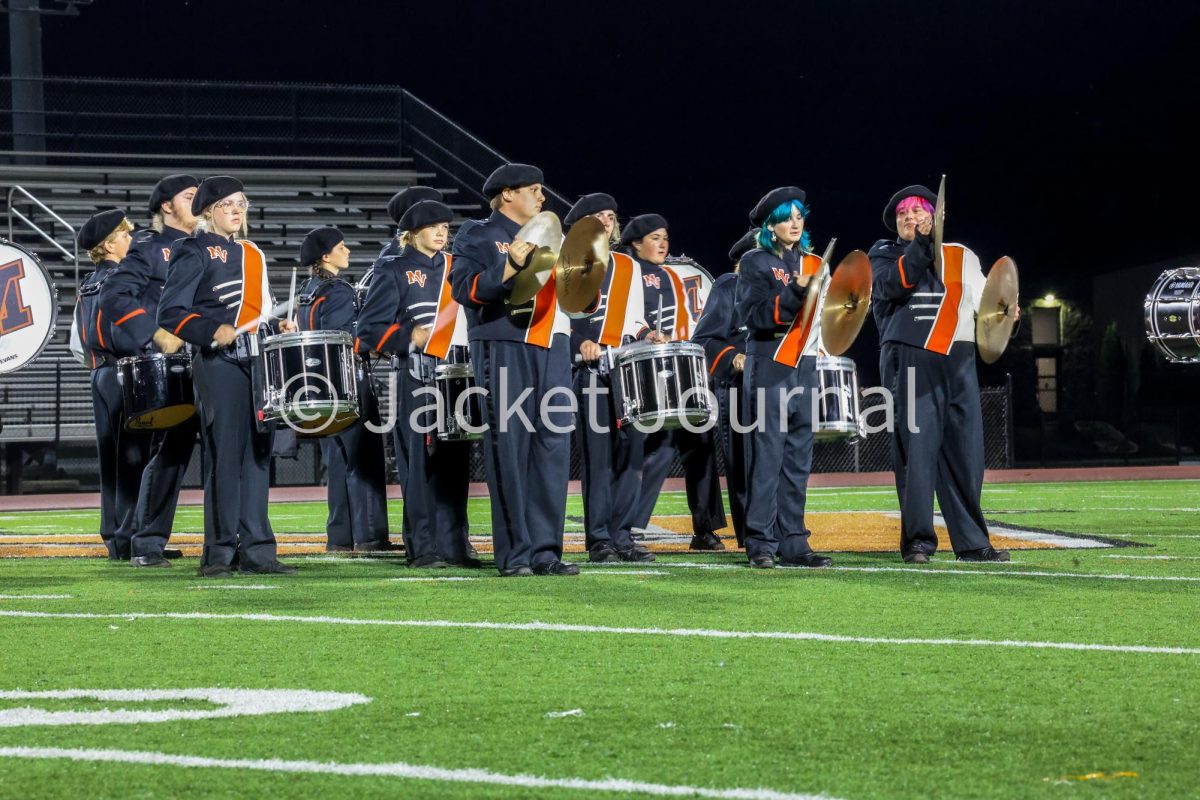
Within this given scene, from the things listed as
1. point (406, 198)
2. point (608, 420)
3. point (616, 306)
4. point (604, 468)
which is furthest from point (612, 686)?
point (406, 198)

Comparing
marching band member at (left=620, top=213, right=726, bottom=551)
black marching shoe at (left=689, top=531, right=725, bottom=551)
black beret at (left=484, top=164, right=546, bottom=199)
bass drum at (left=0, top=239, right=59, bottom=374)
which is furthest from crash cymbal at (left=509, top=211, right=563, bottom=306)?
bass drum at (left=0, top=239, right=59, bottom=374)

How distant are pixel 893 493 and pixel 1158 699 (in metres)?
13.2

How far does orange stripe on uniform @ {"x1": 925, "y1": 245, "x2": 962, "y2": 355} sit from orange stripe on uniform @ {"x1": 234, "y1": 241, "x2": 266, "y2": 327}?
3252 mm

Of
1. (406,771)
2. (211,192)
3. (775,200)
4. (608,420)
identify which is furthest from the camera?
(608,420)

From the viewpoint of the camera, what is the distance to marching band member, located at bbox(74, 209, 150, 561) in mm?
8844

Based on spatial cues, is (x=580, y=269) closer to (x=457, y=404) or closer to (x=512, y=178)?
(x=512, y=178)

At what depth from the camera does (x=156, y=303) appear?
8414 millimetres

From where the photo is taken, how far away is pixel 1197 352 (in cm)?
779

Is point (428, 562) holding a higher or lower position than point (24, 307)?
lower

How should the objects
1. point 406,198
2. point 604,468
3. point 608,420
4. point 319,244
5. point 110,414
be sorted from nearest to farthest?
point 604,468, point 608,420, point 110,414, point 319,244, point 406,198

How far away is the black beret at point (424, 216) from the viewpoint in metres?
8.52

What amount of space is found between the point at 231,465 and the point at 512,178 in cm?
188

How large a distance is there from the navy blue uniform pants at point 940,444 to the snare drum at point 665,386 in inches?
38.9

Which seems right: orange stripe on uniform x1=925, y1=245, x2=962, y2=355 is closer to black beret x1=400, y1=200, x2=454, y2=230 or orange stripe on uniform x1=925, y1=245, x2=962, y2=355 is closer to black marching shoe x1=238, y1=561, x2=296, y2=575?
black beret x1=400, y1=200, x2=454, y2=230
